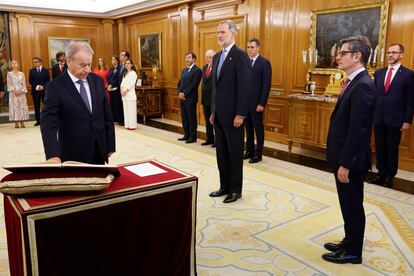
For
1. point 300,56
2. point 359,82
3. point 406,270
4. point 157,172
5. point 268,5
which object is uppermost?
point 268,5

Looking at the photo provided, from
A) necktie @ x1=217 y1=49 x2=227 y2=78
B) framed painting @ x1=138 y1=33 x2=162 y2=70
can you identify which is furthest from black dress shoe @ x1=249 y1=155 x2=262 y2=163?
A: framed painting @ x1=138 y1=33 x2=162 y2=70

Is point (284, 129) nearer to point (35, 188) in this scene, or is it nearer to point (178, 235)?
point (178, 235)

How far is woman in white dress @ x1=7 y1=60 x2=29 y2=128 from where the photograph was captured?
28.0 feet

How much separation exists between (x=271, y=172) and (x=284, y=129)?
2.20m

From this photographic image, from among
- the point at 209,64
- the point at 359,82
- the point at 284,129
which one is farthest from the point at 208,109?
the point at 359,82

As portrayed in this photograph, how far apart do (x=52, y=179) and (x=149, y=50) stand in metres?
9.80

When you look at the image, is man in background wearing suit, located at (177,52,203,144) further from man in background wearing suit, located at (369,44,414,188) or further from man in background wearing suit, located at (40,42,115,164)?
man in background wearing suit, located at (40,42,115,164)

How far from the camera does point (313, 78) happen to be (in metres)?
6.63

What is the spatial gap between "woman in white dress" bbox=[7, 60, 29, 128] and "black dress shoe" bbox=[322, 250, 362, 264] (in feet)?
26.6

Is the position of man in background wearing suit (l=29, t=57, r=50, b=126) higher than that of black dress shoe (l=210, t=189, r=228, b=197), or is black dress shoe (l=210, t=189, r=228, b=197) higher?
man in background wearing suit (l=29, t=57, r=50, b=126)

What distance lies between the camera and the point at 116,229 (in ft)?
6.60

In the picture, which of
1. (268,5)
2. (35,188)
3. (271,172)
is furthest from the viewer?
(268,5)

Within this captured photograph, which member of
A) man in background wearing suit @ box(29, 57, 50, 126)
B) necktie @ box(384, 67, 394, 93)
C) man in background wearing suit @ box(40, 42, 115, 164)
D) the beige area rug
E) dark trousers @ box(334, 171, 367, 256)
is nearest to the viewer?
man in background wearing suit @ box(40, 42, 115, 164)

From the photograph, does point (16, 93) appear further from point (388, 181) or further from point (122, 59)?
point (388, 181)
